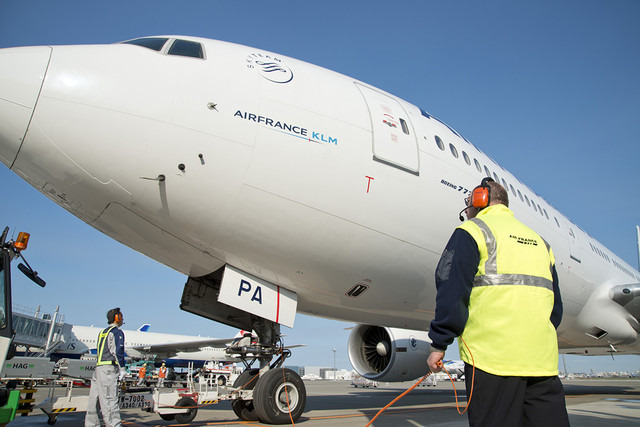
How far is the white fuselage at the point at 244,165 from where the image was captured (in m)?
3.97

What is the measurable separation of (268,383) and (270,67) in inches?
146

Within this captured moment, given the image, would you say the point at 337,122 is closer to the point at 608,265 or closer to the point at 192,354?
the point at 608,265

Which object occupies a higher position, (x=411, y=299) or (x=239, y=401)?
(x=411, y=299)

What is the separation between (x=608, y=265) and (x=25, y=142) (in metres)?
12.2

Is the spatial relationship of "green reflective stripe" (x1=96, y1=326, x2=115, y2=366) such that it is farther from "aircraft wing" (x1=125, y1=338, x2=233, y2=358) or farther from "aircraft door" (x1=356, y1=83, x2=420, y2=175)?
"aircraft wing" (x1=125, y1=338, x2=233, y2=358)

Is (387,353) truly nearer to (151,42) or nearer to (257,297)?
(257,297)

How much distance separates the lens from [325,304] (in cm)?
607

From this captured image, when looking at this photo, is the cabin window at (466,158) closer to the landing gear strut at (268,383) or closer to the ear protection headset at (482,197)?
the landing gear strut at (268,383)

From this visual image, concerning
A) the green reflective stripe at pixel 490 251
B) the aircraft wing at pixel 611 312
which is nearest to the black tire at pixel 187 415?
the green reflective stripe at pixel 490 251

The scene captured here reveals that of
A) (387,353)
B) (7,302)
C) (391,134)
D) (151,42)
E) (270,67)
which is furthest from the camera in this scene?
(387,353)

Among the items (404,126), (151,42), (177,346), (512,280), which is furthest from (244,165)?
(177,346)

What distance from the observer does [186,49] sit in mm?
4746

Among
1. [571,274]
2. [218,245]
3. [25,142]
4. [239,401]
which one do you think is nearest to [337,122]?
[218,245]

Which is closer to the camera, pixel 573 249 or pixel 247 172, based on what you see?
pixel 247 172
